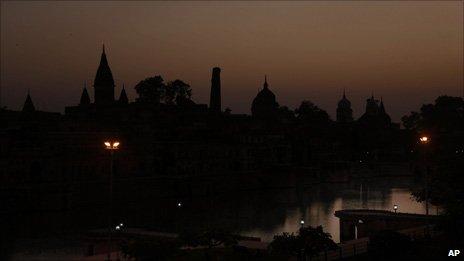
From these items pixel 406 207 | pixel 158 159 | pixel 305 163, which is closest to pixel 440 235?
pixel 406 207

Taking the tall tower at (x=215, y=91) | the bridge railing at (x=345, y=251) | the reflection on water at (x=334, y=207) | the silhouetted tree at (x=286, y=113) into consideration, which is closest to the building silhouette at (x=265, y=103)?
the silhouetted tree at (x=286, y=113)

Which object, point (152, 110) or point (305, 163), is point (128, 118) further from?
point (305, 163)

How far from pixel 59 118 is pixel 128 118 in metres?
10.9

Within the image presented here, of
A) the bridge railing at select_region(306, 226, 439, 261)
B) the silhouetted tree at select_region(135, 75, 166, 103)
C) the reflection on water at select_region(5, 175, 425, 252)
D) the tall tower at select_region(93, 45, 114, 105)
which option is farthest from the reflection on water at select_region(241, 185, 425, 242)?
the silhouetted tree at select_region(135, 75, 166, 103)

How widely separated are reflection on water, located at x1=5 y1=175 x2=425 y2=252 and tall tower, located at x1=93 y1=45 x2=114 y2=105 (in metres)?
28.7

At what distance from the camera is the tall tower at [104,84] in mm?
109062

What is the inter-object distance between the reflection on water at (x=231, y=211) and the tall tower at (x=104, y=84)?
28743 millimetres

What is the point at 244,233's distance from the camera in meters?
54.4

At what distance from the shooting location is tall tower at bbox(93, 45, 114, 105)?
109m

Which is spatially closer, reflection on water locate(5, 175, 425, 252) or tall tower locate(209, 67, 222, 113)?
reflection on water locate(5, 175, 425, 252)

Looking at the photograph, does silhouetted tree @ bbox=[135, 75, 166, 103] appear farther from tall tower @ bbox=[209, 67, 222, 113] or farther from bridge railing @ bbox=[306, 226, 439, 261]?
bridge railing @ bbox=[306, 226, 439, 261]

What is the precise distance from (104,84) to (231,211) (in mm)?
46085

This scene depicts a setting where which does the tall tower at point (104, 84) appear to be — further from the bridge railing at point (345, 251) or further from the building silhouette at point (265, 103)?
the bridge railing at point (345, 251)

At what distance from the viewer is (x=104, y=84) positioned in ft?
359
